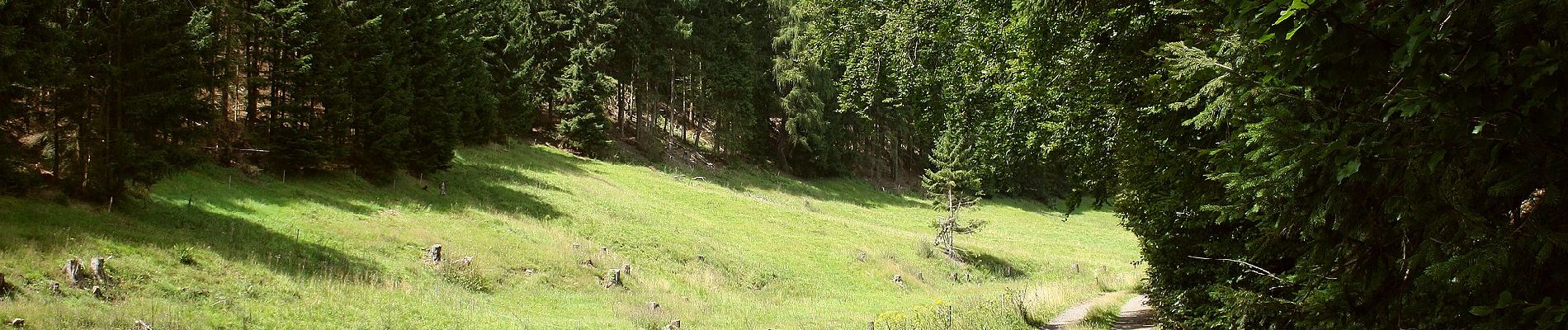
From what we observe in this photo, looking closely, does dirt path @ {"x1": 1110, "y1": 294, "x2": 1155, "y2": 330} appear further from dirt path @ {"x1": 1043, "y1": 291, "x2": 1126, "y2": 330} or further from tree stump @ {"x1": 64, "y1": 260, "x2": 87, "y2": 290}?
tree stump @ {"x1": 64, "y1": 260, "x2": 87, "y2": 290}

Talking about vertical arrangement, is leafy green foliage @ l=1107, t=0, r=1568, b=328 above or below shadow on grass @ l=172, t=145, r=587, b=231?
above

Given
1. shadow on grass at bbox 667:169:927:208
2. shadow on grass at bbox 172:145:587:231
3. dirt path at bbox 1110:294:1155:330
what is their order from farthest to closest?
shadow on grass at bbox 667:169:927:208
shadow on grass at bbox 172:145:587:231
dirt path at bbox 1110:294:1155:330

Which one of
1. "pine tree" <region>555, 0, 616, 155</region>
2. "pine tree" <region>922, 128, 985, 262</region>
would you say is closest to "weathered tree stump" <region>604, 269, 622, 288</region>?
"pine tree" <region>922, 128, 985, 262</region>

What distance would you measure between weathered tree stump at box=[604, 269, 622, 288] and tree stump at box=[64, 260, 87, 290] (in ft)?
29.6

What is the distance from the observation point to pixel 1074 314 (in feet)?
49.5

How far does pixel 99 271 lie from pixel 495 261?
707 centimetres

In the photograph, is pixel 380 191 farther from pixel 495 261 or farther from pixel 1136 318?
pixel 1136 318

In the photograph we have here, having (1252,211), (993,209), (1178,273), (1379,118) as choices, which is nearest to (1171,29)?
(1178,273)

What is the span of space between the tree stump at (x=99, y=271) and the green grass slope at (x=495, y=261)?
126 mm

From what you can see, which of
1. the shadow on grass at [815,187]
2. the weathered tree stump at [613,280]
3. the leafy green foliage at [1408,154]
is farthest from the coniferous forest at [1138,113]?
the shadow on grass at [815,187]

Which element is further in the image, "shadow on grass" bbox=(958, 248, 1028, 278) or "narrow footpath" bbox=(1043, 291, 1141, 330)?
"shadow on grass" bbox=(958, 248, 1028, 278)

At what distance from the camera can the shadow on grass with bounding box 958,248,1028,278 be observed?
29359mm

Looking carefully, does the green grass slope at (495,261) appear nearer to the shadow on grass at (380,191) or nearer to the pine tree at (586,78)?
the shadow on grass at (380,191)

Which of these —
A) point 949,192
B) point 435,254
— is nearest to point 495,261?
point 435,254
